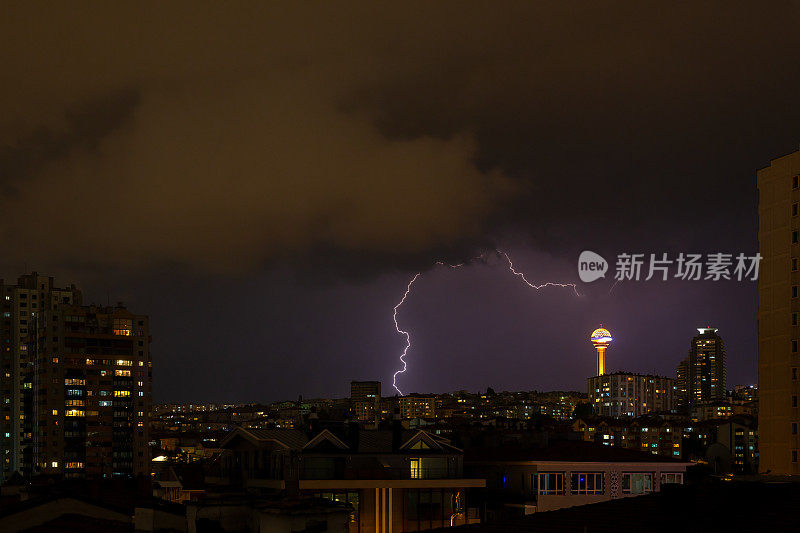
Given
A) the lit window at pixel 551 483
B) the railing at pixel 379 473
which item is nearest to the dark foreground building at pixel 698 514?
the railing at pixel 379 473

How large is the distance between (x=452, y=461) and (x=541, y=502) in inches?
201

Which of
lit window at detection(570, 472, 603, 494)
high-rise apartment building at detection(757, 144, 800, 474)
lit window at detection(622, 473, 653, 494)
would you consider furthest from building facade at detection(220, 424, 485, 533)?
high-rise apartment building at detection(757, 144, 800, 474)

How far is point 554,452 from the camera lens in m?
58.0

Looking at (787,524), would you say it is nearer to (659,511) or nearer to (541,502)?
(659,511)

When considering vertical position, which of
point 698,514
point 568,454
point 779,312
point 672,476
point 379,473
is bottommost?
point 672,476

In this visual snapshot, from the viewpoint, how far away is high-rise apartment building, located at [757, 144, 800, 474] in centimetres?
9712

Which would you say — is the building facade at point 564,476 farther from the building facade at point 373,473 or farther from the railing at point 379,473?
the building facade at point 373,473

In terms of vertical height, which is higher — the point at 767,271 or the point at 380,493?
the point at 767,271

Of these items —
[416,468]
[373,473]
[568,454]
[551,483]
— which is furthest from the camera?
[568,454]

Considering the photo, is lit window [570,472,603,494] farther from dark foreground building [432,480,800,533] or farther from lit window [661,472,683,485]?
dark foreground building [432,480,800,533]

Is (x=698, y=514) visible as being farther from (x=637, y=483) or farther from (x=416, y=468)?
(x=637, y=483)

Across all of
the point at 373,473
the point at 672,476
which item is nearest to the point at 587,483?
the point at 672,476

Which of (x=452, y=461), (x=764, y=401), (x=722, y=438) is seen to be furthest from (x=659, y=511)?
(x=764, y=401)

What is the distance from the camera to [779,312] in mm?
101188
